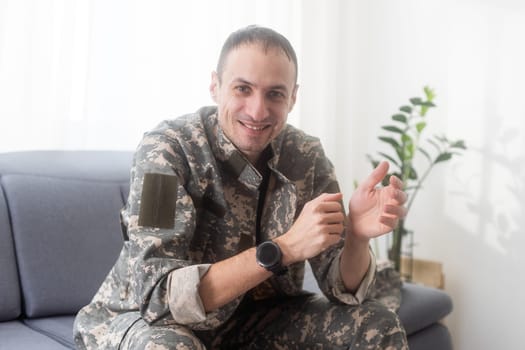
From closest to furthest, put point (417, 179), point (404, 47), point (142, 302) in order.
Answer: point (142, 302)
point (417, 179)
point (404, 47)

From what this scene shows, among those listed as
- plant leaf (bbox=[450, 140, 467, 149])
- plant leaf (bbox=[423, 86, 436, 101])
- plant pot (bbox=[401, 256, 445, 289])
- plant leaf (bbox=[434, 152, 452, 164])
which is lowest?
plant pot (bbox=[401, 256, 445, 289])

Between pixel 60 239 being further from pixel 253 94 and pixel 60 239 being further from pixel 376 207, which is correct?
pixel 376 207

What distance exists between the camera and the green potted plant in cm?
261

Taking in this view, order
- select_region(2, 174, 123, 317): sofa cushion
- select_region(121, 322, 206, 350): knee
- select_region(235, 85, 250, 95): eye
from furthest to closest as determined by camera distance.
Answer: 1. select_region(2, 174, 123, 317): sofa cushion
2. select_region(235, 85, 250, 95): eye
3. select_region(121, 322, 206, 350): knee

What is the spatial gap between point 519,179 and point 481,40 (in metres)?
0.59

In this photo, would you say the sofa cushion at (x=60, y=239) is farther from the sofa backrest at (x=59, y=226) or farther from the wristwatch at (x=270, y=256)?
the wristwatch at (x=270, y=256)

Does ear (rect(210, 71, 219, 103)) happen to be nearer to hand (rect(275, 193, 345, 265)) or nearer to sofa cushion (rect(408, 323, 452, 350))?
hand (rect(275, 193, 345, 265))

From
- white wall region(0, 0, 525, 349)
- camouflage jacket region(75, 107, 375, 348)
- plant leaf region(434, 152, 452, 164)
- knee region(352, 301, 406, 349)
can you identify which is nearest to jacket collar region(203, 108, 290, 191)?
camouflage jacket region(75, 107, 375, 348)

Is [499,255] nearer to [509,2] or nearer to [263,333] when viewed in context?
[509,2]

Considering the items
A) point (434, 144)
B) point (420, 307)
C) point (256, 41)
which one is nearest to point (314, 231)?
point (256, 41)

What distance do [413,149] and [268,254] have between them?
1577 millimetres

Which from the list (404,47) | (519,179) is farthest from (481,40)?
(519,179)

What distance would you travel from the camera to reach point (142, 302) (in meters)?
1.23

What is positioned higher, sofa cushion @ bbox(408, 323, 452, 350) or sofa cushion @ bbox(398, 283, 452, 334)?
sofa cushion @ bbox(398, 283, 452, 334)
